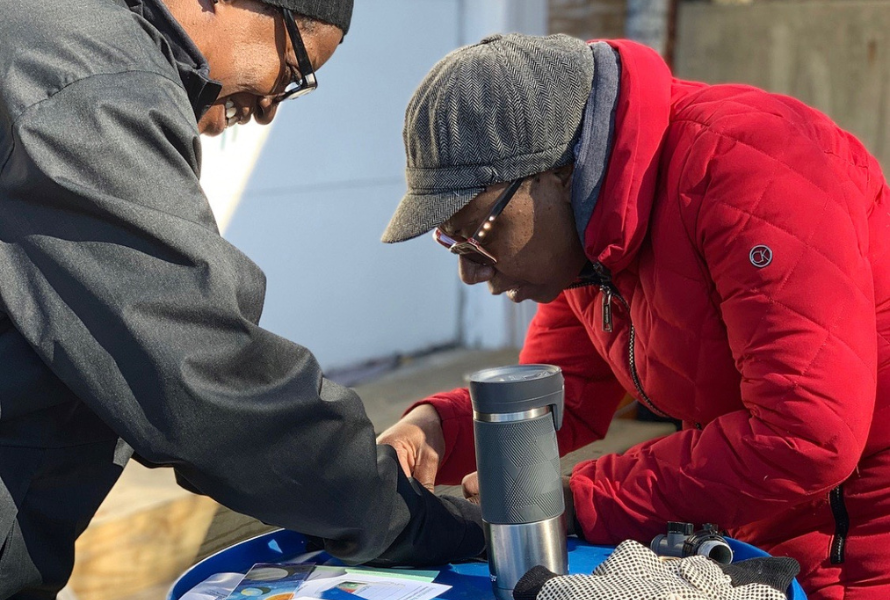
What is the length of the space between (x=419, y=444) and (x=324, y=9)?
0.90 m

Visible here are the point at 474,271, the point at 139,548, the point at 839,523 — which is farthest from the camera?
the point at 139,548

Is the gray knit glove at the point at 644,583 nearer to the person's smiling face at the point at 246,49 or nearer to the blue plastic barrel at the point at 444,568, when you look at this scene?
the blue plastic barrel at the point at 444,568

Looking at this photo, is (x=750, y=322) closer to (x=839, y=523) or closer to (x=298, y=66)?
(x=839, y=523)

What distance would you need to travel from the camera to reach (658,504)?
1776mm

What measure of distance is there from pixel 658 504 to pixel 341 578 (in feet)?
1.86

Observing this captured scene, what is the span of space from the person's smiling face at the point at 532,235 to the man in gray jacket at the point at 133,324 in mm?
506

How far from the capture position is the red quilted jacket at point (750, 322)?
1619 mm

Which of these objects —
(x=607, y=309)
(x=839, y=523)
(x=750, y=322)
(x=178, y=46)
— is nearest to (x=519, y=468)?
(x=750, y=322)

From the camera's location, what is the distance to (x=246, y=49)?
71.6 inches

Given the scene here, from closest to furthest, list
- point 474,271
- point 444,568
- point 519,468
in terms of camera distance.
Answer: point 519,468
point 444,568
point 474,271

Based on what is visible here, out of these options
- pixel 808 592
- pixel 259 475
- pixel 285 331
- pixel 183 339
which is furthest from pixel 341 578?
pixel 285 331

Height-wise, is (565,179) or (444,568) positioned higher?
(565,179)

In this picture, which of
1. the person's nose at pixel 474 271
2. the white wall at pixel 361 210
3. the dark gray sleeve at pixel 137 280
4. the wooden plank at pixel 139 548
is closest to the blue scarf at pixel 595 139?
the person's nose at pixel 474 271

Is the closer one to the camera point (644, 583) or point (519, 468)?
point (644, 583)
